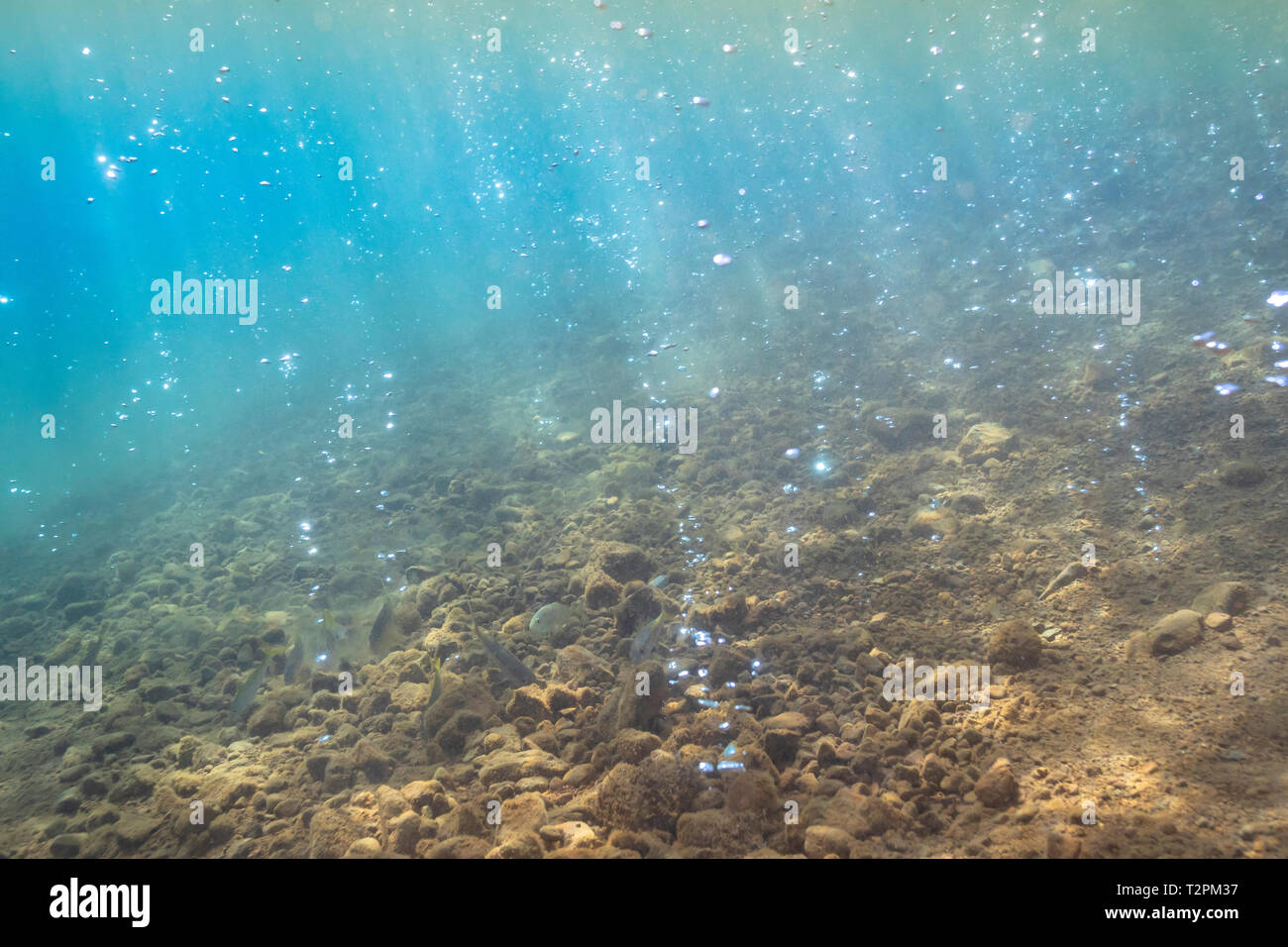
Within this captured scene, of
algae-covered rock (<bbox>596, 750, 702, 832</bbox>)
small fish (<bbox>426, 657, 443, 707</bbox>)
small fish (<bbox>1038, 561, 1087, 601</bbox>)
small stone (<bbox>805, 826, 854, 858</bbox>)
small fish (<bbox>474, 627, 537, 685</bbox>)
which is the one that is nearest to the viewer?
small stone (<bbox>805, 826, 854, 858</bbox>)

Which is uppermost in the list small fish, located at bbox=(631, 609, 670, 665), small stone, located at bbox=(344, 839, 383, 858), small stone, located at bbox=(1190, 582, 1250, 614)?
small stone, located at bbox=(1190, 582, 1250, 614)

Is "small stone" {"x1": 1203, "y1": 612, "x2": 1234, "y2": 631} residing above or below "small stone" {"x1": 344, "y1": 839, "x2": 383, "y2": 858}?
above

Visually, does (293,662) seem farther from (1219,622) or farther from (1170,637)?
(1219,622)

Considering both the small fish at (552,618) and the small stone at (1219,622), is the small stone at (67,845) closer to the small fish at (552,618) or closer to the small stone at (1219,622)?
the small fish at (552,618)

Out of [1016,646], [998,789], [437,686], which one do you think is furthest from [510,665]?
[1016,646]

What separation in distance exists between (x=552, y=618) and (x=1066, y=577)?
3.82m

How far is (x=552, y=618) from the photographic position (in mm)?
4895

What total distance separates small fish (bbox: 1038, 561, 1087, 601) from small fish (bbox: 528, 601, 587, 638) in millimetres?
3451

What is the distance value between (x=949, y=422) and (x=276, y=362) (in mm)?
25438

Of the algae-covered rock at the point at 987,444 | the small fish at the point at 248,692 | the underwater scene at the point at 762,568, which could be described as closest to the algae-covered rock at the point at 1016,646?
the underwater scene at the point at 762,568

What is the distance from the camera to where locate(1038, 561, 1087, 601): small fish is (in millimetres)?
4129

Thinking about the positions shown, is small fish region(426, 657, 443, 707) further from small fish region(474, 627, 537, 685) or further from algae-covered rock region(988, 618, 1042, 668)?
algae-covered rock region(988, 618, 1042, 668)

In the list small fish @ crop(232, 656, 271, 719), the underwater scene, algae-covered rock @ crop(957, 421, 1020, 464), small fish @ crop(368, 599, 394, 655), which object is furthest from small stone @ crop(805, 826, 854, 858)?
algae-covered rock @ crop(957, 421, 1020, 464)

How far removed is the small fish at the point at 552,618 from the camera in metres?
4.83
